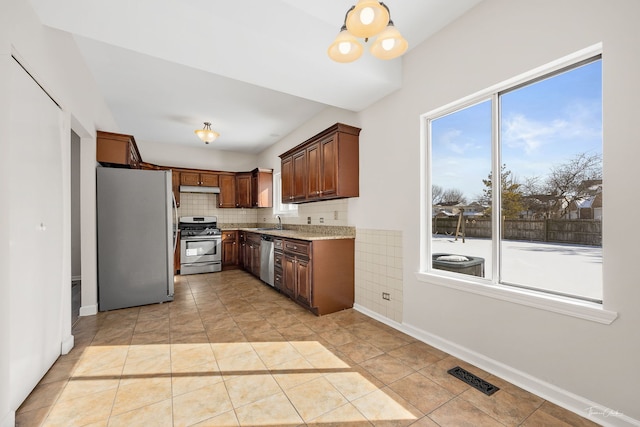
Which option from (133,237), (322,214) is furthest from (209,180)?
(322,214)

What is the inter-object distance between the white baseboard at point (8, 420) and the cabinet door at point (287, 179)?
348 centimetres

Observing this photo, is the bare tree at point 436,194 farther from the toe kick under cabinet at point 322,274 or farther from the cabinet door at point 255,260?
the cabinet door at point 255,260

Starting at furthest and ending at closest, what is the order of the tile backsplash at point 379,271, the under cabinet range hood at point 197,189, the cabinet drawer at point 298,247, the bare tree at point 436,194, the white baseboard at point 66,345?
the under cabinet range hood at point 197,189, the cabinet drawer at point 298,247, the tile backsplash at point 379,271, the bare tree at point 436,194, the white baseboard at point 66,345

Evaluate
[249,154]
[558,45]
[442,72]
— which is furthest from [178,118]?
[558,45]

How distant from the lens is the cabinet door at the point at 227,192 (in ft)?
21.0

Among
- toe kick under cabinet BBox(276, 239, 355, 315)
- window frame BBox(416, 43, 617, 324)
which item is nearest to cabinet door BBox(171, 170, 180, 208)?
toe kick under cabinet BBox(276, 239, 355, 315)

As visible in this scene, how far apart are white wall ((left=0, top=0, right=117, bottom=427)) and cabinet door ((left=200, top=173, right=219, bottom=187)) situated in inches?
102

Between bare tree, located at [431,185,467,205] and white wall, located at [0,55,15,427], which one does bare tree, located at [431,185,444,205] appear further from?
white wall, located at [0,55,15,427]

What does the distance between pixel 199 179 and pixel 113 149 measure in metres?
2.60

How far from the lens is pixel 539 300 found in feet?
5.98

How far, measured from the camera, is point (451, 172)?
2578 millimetres

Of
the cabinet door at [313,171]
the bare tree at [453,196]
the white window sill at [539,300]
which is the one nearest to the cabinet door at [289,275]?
the cabinet door at [313,171]

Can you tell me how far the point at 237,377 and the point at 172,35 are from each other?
2.53 metres

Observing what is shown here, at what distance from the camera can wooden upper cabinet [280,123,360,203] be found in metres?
3.41
